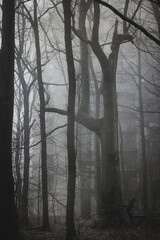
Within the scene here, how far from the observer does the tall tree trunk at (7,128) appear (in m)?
4.94

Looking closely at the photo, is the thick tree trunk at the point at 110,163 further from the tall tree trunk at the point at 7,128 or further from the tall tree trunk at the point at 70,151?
the tall tree trunk at the point at 7,128

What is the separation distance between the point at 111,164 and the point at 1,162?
3725mm

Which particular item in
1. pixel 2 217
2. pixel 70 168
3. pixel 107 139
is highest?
pixel 107 139

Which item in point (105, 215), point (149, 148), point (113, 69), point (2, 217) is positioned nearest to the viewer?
point (2, 217)

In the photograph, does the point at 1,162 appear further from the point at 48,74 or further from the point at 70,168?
the point at 48,74

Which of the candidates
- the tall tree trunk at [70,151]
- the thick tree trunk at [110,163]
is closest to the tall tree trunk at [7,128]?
the tall tree trunk at [70,151]

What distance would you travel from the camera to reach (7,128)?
17.2ft

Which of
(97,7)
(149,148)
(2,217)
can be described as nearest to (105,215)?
(2,217)

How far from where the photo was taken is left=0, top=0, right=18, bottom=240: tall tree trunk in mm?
4938

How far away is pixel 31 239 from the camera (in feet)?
20.1

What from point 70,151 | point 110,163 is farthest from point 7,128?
point 110,163

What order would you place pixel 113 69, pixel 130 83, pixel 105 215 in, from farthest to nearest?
pixel 130 83
pixel 113 69
pixel 105 215

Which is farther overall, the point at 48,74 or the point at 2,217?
the point at 48,74

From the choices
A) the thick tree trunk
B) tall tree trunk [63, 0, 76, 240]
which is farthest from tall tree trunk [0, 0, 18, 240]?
the thick tree trunk
